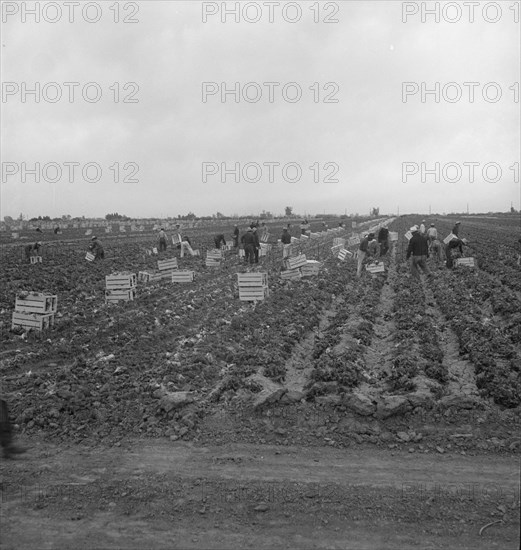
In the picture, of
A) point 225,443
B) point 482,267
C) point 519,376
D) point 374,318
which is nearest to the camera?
point 225,443

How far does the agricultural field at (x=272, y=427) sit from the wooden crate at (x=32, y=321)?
9.1 inches

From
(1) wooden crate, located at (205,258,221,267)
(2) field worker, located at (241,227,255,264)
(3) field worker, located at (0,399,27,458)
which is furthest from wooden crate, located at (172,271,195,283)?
(3) field worker, located at (0,399,27,458)

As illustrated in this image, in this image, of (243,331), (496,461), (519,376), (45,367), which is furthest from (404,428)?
(45,367)

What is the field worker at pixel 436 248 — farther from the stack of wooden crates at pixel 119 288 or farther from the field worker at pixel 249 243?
the stack of wooden crates at pixel 119 288

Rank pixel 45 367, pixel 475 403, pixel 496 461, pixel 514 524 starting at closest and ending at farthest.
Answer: pixel 514 524 < pixel 496 461 < pixel 475 403 < pixel 45 367

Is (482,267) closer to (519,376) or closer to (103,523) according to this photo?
(519,376)

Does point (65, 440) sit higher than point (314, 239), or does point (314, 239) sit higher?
point (314, 239)

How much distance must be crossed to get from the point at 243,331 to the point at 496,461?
670 centimetres

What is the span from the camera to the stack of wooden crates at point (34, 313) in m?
12.4

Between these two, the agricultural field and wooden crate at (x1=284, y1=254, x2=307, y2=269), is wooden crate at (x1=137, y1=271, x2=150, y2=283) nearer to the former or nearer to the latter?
wooden crate at (x1=284, y1=254, x2=307, y2=269)

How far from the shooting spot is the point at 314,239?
46.3 metres

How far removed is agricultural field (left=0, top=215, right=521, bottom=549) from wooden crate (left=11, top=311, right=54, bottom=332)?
230mm

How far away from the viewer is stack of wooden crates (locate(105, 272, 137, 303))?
51.9ft

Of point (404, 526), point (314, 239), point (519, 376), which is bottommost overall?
point (404, 526)
